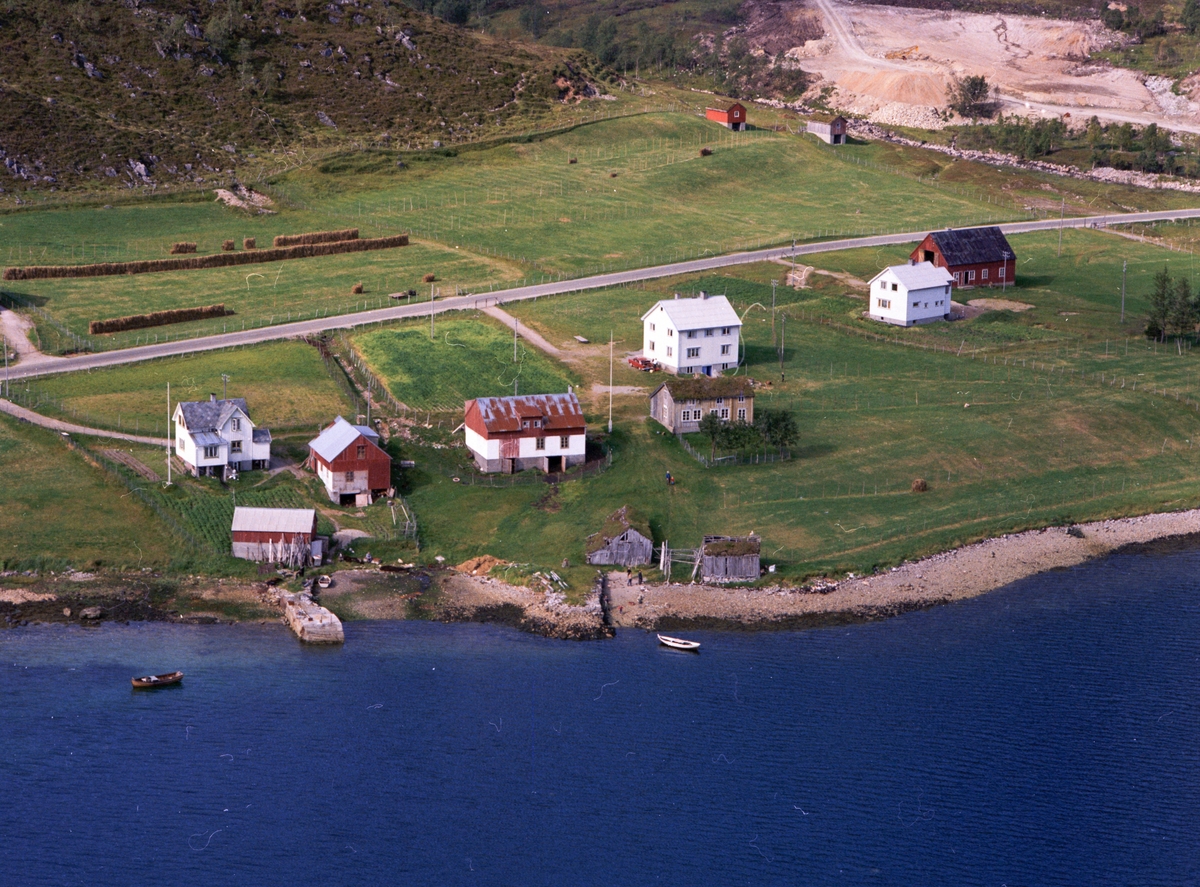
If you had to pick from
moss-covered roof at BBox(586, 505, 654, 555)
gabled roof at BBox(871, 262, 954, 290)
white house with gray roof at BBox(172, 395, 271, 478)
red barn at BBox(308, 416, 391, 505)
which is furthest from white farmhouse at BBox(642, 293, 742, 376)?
white house with gray roof at BBox(172, 395, 271, 478)

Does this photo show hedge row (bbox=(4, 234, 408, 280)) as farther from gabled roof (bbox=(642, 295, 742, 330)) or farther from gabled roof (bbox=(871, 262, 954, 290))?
gabled roof (bbox=(871, 262, 954, 290))

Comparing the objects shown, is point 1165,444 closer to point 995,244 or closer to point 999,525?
point 999,525

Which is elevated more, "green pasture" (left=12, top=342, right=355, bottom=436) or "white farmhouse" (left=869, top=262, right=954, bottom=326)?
"white farmhouse" (left=869, top=262, right=954, bottom=326)

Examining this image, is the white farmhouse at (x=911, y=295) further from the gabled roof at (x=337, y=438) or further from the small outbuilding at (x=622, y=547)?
the gabled roof at (x=337, y=438)

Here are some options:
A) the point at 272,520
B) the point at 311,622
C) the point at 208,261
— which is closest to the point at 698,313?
the point at 272,520

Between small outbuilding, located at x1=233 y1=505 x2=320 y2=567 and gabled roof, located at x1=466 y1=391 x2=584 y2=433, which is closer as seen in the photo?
small outbuilding, located at x1=233 y1=505 x2=320 y2=567
